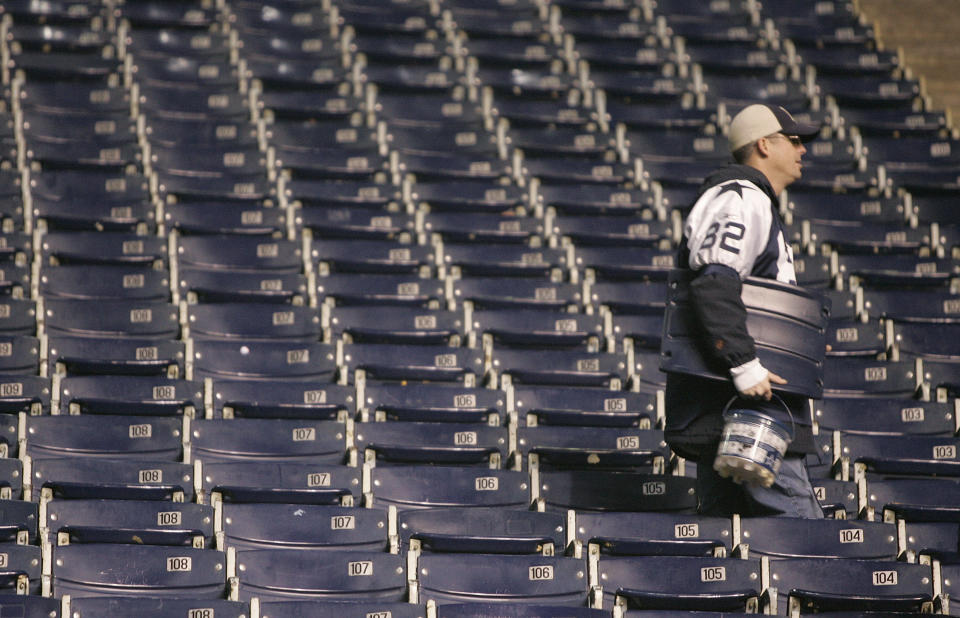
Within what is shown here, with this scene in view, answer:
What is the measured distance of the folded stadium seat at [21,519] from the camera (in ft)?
13.4

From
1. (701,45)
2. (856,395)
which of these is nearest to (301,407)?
(856,395)

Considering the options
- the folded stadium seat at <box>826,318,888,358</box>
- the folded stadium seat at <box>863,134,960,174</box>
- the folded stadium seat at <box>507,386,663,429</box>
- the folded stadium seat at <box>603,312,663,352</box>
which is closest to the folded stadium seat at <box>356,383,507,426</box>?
the folded stadium seat at <box>507,386,663,429</box>

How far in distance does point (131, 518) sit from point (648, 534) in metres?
1.57

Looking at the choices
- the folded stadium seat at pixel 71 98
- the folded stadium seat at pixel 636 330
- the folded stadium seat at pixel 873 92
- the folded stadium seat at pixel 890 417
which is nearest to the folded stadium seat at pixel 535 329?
the folded stadium seat at pixel 636 330

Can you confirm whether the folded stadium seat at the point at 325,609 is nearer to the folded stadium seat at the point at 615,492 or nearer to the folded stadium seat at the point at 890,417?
the folded stadium seat at the point at 615,492

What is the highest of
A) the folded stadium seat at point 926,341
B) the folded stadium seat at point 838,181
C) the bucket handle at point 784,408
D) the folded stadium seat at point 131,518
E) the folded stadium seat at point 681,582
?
the folded stadium seat at point 838,181

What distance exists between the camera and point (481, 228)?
675 centimetres

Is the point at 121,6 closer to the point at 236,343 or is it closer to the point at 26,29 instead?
the point at 26,29

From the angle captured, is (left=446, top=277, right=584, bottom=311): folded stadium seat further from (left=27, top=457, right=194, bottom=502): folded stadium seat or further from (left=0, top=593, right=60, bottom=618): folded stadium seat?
(left=0, top=593, right=60, bottom=618): folded stadium seat

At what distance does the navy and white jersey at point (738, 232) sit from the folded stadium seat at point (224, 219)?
3.02 metres

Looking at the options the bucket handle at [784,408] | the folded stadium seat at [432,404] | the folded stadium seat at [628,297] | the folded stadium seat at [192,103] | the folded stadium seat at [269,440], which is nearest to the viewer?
the bucket handle at [784,408]

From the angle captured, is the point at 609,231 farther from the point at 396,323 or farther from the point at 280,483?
the point at 280,483

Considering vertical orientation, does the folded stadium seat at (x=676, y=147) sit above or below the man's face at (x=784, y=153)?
above

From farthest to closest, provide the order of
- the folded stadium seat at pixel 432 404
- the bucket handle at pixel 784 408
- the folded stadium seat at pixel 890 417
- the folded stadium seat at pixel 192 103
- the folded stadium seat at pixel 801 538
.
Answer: the folded stadium seat at pixel 192 103 < the folded stadium seat at pixel 890 417 < the folded stadium seat at pixel 432 404 < the folded stadium seat at pixel 801 538 < the bucket handle at pixel 784 408
